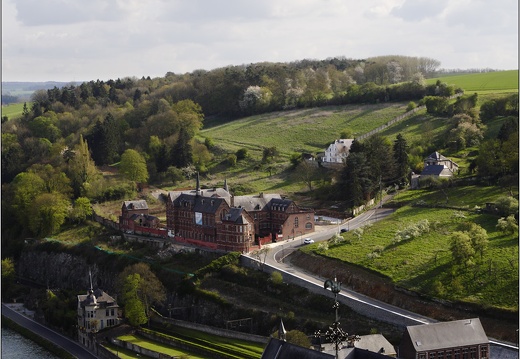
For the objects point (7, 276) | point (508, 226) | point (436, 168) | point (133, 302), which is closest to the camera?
point (508, 226)

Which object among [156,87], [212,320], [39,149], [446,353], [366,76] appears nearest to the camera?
[446,353]

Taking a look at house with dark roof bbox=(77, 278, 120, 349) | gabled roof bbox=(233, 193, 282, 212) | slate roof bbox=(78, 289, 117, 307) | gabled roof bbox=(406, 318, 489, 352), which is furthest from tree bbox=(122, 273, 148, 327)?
gabled roof bbox=(406, 318, 489, 352)

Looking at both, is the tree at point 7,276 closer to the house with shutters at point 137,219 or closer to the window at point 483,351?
the house with shutters at point 137,219

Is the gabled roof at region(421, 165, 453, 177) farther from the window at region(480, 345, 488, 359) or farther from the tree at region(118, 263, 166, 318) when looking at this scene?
the window at region(480, 345, 488, 359)

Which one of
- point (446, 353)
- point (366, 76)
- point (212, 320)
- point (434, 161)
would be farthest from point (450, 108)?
point (446, 353)

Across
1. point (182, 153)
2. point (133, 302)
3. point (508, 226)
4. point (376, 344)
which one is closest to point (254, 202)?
point (133, 302)

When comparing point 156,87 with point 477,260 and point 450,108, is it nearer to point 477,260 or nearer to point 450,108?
point 450,108

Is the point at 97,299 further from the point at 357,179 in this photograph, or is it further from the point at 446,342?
the point at 446,342
